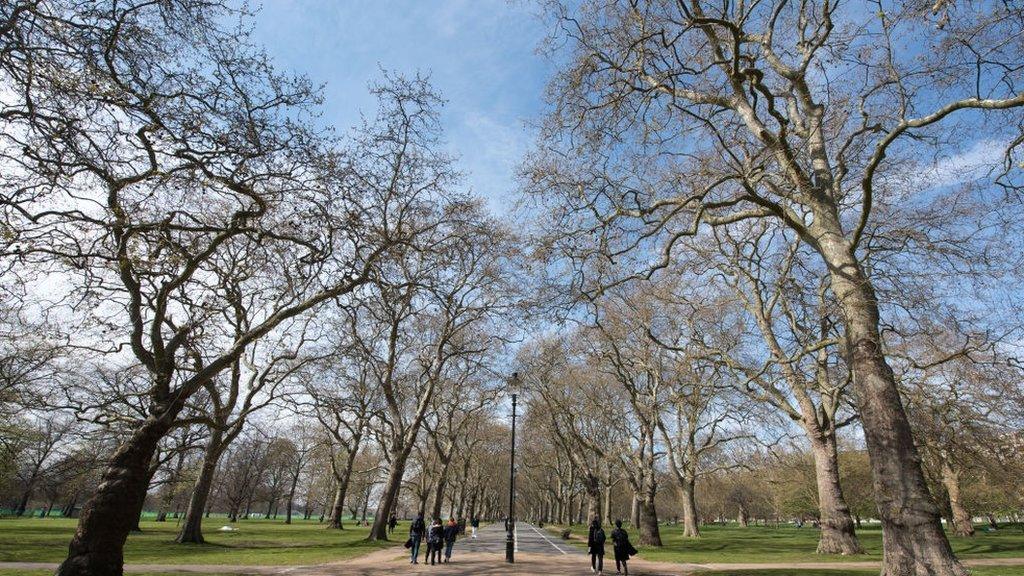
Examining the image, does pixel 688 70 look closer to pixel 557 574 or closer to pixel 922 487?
pixel 922 487

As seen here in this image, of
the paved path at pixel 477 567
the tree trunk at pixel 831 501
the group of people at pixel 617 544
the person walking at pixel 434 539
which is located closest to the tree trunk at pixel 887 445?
the group of people at pixel 617 544

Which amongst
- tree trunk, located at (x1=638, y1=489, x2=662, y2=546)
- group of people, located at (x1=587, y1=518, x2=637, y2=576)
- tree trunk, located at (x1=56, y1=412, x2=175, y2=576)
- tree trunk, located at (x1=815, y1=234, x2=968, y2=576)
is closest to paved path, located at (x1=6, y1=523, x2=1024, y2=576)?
group of people, located at (x1=587, y1=518, x2=637, y2=576)

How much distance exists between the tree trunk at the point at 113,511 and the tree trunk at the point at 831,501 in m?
20.7

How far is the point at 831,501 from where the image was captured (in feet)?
65.8

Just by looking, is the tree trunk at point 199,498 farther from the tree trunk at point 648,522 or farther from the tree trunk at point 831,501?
the tree trunk at point 831,501

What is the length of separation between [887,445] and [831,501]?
13.6 m

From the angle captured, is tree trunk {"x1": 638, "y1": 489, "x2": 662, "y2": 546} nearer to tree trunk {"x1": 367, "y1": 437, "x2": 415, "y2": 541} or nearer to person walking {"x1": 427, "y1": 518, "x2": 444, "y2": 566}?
tree trunk {"x1": 367, "y1": 437, "x2": 415, "y2": 541}

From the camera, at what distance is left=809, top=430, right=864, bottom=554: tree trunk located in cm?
1989

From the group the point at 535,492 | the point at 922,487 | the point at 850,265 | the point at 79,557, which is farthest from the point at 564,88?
the point at 535,492

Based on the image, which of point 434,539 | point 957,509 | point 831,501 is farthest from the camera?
point 957,509

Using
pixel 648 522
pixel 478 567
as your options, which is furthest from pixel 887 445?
pixel 648 522

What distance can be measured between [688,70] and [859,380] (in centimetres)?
726

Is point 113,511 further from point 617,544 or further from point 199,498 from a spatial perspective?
point 199,498

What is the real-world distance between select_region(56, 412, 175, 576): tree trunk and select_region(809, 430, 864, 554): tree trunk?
2067cm
